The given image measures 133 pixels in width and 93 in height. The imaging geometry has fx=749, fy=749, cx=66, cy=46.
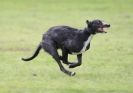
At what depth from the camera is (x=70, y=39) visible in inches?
642

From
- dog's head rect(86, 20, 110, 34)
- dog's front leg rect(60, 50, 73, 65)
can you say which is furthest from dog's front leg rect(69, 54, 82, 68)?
dog's head rect(86, 20, 110, 34)

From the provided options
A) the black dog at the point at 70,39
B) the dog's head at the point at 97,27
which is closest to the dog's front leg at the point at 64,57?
the black dog at the point at 70,39

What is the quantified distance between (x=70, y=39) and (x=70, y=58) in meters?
3.58

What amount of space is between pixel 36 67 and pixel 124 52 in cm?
381

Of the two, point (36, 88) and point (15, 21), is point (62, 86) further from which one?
point (15, 21)

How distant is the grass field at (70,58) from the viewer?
51.0 feet

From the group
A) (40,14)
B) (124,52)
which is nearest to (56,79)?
(124,52)

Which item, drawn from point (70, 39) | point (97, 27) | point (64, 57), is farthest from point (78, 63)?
point (97, 27)

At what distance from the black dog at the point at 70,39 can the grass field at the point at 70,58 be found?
55 cm

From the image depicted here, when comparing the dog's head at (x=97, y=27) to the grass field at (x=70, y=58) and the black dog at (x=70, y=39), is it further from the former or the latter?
the grass field at (x=70, y=58)

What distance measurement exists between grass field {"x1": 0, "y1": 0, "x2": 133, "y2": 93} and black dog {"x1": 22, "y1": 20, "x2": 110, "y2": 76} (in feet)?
1.81

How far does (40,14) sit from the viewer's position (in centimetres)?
3347

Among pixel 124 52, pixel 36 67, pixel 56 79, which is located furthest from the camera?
pixel 124 52

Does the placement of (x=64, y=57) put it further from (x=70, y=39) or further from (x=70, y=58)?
(x=70, y=58)
